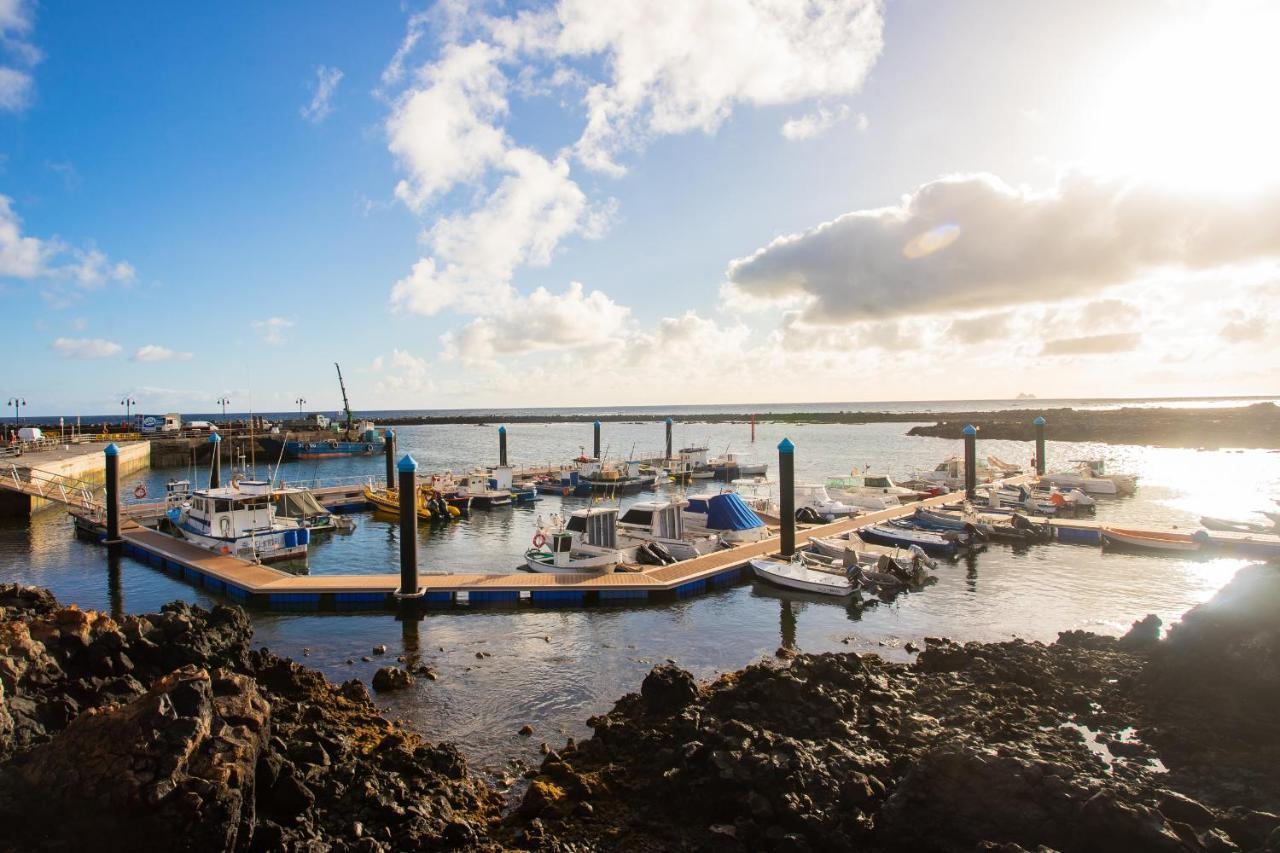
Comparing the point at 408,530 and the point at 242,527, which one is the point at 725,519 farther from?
the point at 242,527

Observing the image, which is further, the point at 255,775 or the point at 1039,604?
the point at 1039,604

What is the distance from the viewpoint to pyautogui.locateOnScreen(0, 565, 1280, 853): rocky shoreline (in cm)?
Answer: 755

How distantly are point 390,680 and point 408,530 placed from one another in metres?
8.03

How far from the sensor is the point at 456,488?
44.8 metres

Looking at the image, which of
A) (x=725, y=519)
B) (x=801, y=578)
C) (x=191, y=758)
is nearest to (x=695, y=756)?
(x=191, y=758)

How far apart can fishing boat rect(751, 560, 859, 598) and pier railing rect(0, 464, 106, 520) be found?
107 feet

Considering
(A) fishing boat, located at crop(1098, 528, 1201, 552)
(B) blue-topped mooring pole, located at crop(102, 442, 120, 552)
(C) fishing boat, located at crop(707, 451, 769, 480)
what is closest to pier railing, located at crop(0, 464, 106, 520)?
(B) blue-topped mooring pole, located at crop(102, 442, 120, 552)

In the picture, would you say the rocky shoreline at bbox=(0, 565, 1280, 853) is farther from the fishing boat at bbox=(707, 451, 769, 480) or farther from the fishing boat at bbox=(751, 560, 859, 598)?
the fishing boat at bbox=(707, 451, 769, 480)

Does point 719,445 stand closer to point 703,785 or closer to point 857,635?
point 857,635

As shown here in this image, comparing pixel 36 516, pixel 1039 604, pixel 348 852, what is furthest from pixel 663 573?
pixel 36 516

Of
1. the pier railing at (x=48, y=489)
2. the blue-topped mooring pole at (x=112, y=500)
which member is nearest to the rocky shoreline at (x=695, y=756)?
the blue-topped mooring pole at (x=112, y=500)

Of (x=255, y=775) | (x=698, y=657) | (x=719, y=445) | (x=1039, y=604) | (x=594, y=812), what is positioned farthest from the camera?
(x=719, y=445)

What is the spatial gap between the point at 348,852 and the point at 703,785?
15.6ft

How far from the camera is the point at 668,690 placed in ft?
41.8
